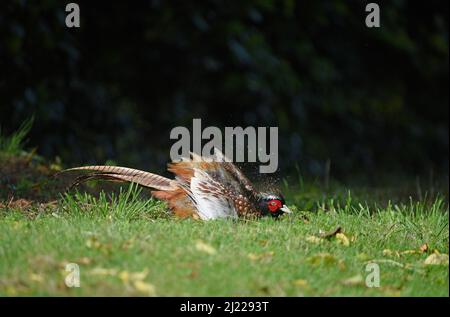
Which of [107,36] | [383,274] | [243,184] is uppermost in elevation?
[107,36]

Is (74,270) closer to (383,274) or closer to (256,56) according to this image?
(383,274)

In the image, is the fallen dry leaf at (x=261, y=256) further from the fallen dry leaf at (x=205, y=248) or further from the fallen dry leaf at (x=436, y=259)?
the fallen dry leaf at (x=436, y=259)

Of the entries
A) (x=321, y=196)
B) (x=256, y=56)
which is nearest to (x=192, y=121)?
(x=256, y=56)

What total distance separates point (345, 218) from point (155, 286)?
1.79 m

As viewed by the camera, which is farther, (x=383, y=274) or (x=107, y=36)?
(x=107, y=36)

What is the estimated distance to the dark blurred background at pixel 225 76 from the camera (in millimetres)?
6902

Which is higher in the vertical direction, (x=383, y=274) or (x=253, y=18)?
(x=253, y=18)

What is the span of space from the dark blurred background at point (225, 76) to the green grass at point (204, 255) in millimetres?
2496

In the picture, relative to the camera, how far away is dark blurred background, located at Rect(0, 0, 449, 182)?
6902mm

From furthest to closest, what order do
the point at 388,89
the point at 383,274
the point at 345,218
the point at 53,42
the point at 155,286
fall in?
the point at 388,89 < the point at 53,42 < the point at 345,218 < the point at 383,274 < the point at 155,286

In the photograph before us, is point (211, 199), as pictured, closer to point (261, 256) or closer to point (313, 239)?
point (313, 239)

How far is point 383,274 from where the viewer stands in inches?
144

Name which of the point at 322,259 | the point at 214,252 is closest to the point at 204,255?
the point at 214,252

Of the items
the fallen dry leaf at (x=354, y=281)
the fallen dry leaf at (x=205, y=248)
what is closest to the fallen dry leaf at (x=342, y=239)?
the fallen dry leaf at (x=354, y=281)
